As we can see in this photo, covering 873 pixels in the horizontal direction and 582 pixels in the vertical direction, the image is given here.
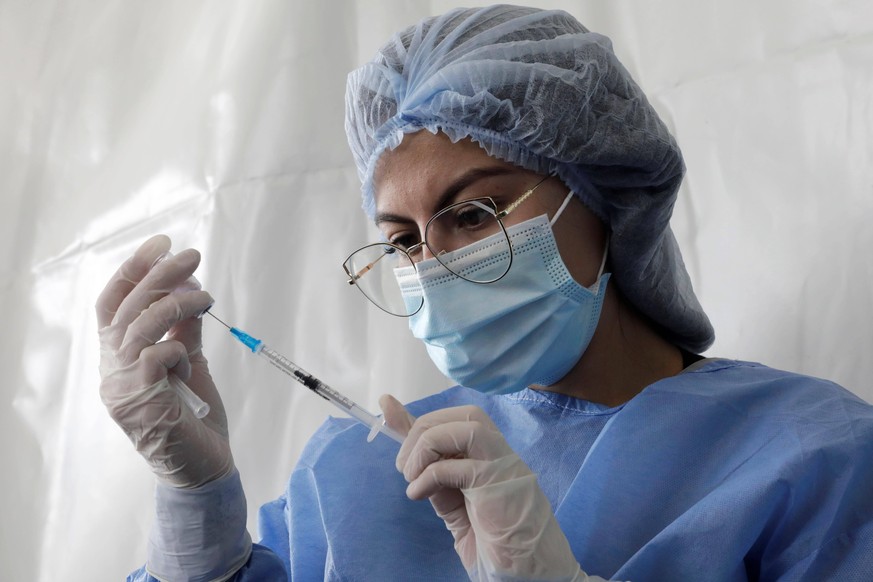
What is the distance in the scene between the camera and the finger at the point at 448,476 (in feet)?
3.49

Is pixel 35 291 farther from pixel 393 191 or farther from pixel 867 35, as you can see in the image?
pixel 867 35

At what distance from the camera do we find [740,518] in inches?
44.1

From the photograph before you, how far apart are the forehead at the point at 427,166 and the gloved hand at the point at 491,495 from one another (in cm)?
35

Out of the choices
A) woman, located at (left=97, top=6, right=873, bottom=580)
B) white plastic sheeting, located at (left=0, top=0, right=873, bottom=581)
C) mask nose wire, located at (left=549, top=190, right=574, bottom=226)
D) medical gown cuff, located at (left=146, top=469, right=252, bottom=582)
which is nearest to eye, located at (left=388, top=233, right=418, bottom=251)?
woman, located at (left=97, top=6, right=873, bottom=580)

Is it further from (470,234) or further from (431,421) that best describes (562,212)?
(431,421)

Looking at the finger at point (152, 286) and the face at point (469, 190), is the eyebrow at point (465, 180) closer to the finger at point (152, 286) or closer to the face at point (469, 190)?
the face at point (469, 190)

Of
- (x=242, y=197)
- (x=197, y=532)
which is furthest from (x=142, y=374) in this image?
(x=242, y=197)

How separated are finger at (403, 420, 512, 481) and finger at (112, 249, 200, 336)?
1.45ft

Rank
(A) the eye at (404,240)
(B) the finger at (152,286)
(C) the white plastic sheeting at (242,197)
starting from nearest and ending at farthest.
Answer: (B) the finger at (152,286), (A) the eye at (404,240), (C) the white plastic sheeting at (242,197)

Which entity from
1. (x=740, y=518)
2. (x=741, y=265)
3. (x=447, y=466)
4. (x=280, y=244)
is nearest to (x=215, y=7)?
(x=280, y=244)

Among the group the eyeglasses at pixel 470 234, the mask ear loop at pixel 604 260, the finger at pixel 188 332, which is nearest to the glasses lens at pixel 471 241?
the eyeglasses at pixel 470 234

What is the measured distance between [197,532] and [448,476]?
435 millimetres

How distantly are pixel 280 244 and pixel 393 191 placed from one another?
75 centimetres

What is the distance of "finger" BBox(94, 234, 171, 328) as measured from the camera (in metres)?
1.33
